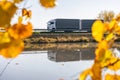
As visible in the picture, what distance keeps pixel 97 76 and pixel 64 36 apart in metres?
33.2

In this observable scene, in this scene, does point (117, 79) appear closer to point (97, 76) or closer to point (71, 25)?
point (97, 76)

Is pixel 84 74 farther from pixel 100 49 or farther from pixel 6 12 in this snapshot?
pixel 6 12

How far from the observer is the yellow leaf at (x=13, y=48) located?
0.47 m

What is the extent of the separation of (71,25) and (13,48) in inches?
1712

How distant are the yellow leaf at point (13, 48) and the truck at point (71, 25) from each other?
4177 cm

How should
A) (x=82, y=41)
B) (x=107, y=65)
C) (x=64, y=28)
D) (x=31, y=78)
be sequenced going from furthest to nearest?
(x=64, y=28), (x=82, y=41), (x=31, y=78), (x=107, y=65)

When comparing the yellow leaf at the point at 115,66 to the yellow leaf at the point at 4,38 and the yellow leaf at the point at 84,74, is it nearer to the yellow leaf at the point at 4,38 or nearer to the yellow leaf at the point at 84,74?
the yellow leaf at the point at 84,74

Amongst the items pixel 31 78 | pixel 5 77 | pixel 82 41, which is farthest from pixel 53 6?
pixel 82 41

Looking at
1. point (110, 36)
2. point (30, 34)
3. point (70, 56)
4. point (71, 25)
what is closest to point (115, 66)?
point (110, 36)

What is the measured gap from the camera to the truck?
141 ft

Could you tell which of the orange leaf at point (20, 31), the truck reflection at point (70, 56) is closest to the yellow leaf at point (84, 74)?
the orange leaf at point (20, 31)

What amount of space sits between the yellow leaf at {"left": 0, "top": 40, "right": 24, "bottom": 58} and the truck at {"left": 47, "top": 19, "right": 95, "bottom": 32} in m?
41.8

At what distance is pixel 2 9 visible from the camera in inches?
18.3

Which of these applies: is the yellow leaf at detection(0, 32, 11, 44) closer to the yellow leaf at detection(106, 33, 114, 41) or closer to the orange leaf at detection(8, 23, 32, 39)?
the orange leaf at detection(8, 23, 32, 39)
